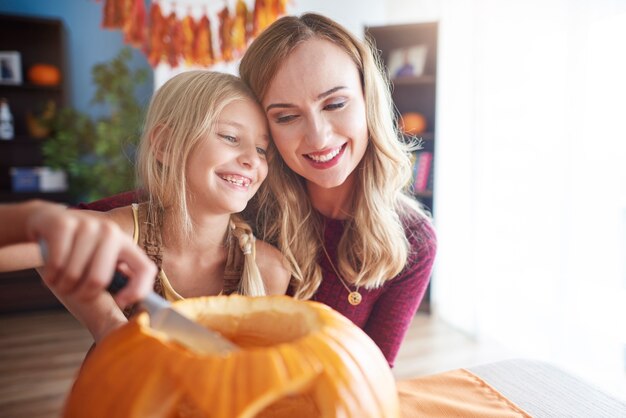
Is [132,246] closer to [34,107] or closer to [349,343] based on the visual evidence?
[349,343]

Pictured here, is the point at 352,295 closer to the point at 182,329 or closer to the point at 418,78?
the point at 182,329

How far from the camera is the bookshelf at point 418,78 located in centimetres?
305

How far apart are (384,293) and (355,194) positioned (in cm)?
28

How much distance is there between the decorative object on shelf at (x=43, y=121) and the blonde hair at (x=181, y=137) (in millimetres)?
2703

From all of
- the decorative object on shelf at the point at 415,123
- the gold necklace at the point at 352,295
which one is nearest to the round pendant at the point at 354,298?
the gold necklace at the point at 352,295

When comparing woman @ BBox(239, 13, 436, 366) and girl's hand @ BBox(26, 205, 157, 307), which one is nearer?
girl's hand @ BBox(26, 205, 157, 307)

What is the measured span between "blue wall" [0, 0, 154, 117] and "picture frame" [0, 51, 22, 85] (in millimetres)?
348

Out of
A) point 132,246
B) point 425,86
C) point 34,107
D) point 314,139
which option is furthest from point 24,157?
point 132,246

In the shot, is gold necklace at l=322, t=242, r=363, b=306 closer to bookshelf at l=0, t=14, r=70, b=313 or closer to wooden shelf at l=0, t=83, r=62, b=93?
bookshelf at l=0, t=14, r=70, b=313

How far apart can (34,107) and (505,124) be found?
3.39m

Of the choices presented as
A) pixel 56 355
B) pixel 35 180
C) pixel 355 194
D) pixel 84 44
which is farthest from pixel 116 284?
pixel 84 44

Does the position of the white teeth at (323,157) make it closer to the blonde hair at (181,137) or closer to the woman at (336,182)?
the woman at (336,182)

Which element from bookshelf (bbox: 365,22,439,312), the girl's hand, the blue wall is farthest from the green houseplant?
the girl's hand

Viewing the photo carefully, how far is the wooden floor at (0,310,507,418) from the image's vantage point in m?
2.03
